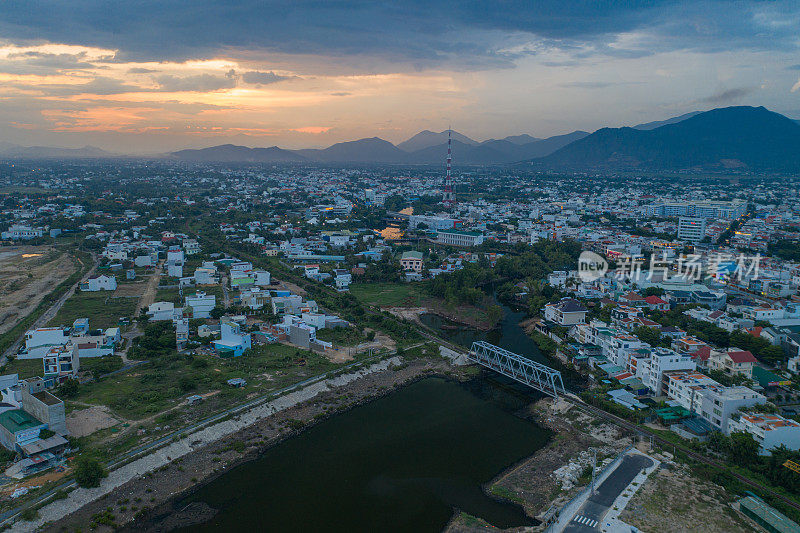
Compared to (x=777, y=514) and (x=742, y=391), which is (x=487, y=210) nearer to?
(x=742, y=391)

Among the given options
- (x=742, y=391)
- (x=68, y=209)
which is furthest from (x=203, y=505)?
(x=68, y=209)

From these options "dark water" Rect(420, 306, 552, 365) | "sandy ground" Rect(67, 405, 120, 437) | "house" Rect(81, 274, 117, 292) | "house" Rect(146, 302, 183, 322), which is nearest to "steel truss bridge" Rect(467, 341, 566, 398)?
"dark water" Rect(420, 306, 552, 365)

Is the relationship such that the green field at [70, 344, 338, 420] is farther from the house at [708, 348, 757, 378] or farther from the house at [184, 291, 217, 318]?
the house at [708, 348, 757, 378]

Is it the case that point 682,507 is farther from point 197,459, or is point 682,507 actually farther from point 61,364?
point 61,364

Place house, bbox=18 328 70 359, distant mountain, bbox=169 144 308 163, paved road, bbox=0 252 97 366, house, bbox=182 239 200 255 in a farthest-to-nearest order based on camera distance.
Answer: distant mountain, bbox=169 144 308 163, house, bbox=182 239 200 255, paved road, bbox=0 252 97 366, house, bbox=18 328 70 359

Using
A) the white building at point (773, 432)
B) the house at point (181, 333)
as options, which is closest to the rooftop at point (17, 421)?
the house at point (181, 333)

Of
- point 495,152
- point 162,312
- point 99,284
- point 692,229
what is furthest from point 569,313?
point 495,152
